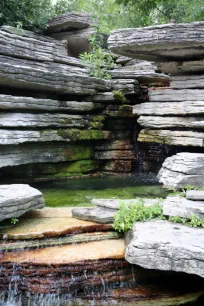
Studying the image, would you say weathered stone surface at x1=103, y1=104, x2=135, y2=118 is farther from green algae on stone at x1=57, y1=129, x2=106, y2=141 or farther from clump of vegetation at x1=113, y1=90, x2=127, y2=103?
green algae on stone at x1=57, y1=129, x2=106, y2=141

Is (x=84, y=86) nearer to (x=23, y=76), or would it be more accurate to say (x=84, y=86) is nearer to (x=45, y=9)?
(x=23, y=76)

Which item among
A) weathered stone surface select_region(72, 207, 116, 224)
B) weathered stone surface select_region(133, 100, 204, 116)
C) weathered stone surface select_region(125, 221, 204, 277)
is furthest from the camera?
weathered stone surface select_region(133, 100, 204, 116)

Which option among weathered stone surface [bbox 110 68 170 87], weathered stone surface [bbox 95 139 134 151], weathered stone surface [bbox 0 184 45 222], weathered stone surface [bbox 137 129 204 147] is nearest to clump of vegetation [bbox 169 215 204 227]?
weathered stone surface [bbox 0 184 45 222]

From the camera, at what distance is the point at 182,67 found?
9609 mm

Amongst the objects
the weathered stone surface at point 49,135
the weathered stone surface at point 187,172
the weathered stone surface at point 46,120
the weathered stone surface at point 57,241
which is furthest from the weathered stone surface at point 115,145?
the weathered stone surface at point 57,241

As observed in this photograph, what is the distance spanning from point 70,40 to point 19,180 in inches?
289

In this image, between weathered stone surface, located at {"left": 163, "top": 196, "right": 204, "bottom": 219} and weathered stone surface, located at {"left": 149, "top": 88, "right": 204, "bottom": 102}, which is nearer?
weathered stone surface, located at {"left": 163, "top": 196, "right": 204, "bottom": 219}

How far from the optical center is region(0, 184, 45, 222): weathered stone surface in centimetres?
571

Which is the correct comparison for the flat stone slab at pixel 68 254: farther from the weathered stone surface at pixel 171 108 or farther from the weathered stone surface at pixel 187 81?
the weathered stone surface at pixel 187 81

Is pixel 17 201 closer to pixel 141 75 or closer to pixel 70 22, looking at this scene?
pixel 141 75

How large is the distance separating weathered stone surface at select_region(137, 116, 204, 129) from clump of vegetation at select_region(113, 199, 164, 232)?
4.14 m

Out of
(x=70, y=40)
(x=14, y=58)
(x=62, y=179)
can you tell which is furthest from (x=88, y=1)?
(x=62, y=179)

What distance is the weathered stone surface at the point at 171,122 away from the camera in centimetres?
937

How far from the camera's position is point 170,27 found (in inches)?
324
